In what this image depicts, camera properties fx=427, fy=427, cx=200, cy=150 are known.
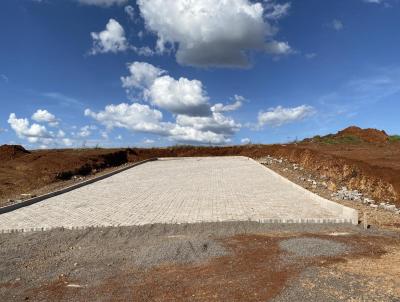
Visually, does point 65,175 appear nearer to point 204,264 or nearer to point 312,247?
point 204,264

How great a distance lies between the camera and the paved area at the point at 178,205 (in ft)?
34.9

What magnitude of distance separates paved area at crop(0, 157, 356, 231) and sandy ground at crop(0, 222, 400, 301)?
837mm

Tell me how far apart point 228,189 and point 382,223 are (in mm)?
6526

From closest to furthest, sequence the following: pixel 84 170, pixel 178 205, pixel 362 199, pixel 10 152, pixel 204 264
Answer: pixel 204 264, pixel 178 205, pixel 362 199, pixel 84 170, pixel 10 152

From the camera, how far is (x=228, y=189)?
1575 centimetres

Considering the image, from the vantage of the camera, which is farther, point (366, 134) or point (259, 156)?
point (366, 134)

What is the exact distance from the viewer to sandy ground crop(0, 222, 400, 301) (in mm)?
5941

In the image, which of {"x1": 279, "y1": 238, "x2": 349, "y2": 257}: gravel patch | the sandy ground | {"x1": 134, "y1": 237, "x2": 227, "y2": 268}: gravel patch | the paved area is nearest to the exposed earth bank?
the paved area

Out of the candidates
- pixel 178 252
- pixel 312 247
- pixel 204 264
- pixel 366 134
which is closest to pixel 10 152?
pixel 178 252

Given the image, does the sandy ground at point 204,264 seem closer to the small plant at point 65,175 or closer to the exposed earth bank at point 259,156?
the exposed earth bank at point 259,156

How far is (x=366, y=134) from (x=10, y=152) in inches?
1216

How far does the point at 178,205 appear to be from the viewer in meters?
12.6

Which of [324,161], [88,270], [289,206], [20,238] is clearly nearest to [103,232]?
[20,238]

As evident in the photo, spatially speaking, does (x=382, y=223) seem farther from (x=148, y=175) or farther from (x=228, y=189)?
(x=148, y=175)
